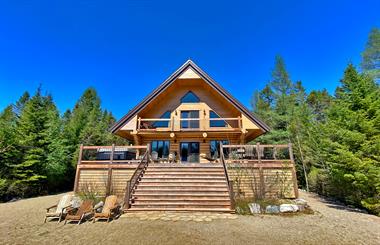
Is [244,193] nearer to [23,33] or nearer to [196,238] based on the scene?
[196,238]

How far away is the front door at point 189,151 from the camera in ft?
49.0

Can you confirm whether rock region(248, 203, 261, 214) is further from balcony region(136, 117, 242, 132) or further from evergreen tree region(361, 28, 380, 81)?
evergreen tree region(361, 28, 380, 81)

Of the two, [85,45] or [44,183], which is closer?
[44,183]

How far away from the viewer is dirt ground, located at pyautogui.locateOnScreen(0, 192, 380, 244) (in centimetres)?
509

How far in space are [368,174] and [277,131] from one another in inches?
526

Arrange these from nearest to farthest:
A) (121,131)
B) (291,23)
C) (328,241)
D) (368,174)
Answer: (328,241), (368,174), (121,131), (291,23)

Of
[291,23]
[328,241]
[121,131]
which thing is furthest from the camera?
[291,23]

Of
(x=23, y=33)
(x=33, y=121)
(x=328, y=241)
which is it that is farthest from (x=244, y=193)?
(x=23, y=33)

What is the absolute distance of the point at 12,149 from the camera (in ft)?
42.5

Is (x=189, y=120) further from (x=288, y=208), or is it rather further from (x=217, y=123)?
(x=288, y=208)

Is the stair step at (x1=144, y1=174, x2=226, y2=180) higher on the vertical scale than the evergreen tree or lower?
lower

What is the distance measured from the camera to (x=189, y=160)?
14750 millimetres

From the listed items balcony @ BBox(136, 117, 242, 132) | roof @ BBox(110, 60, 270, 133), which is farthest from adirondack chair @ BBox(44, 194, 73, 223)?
balcony @ BBox(136, 117, 242, 132)

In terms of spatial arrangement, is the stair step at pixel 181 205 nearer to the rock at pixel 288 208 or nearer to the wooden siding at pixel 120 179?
the rock at pixel 288 208
